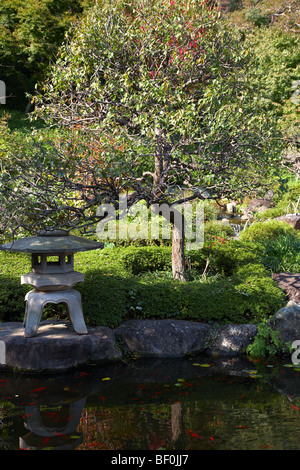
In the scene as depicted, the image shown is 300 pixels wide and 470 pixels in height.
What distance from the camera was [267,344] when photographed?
6.18m

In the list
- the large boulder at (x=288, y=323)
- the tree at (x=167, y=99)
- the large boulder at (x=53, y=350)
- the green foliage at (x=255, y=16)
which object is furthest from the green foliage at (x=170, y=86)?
the green foliage at (x=255, y=16)

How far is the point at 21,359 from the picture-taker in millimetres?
5508

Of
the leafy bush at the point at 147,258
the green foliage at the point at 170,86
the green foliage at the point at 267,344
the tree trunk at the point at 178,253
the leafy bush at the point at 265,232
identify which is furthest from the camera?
the leafy bush at the point at 265,232

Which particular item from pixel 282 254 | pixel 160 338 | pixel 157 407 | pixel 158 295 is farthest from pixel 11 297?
pixel 282 254

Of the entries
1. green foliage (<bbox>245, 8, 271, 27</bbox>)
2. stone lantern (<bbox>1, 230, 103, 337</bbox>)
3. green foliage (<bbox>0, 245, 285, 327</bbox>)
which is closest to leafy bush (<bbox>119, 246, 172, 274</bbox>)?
green foliage (<bbox>0, 245, 285, 327</bbox>)

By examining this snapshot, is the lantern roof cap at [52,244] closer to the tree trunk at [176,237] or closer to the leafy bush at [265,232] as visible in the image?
the tree trunk at [176,237]

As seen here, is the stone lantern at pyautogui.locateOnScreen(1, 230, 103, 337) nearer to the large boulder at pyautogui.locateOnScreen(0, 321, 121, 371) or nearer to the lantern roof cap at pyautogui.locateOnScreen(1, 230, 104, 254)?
the lantern roof cap at pyautogui.locateOnScreen(1, 230, 104, 254)

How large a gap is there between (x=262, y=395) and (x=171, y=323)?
1.69 meters

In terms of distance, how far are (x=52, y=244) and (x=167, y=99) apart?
2.48 meters

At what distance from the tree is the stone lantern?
0.84m

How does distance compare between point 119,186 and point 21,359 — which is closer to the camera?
point 21,359

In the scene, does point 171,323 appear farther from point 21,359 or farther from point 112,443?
point 112,443

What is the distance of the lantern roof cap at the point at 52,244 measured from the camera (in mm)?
5555

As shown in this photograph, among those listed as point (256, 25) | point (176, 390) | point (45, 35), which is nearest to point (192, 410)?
point (176, 390)
